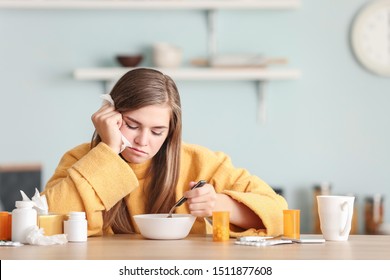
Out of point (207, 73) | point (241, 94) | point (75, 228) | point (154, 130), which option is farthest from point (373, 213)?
point (75, 228)

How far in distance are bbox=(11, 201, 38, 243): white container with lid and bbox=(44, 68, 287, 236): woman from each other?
0.76 ft

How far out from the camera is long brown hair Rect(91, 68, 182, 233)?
2.07 metres

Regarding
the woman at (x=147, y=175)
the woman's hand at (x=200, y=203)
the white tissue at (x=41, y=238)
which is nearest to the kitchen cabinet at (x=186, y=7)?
the woman at (x=147, y=175)

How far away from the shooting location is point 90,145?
2.22 metres

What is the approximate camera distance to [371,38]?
4164 millimetres

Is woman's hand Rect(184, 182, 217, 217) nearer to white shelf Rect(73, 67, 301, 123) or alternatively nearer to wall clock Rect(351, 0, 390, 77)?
white shelf Rect(73, 67, 301, 123)

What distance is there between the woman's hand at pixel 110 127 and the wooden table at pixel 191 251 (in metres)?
0.31

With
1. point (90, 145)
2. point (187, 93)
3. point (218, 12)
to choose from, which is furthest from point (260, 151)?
point (90, 145)

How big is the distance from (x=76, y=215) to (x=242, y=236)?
0.42m
